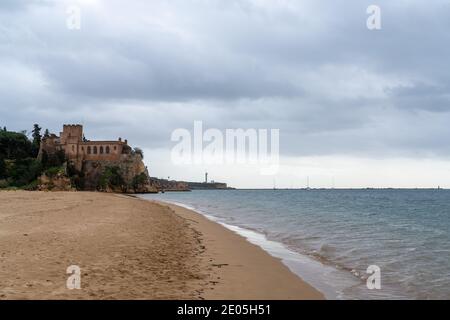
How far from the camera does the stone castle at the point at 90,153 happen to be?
112 m

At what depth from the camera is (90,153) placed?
118 m

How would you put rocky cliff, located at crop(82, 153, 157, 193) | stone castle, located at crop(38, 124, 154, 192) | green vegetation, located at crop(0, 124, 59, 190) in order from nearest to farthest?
green vegetation, located at crop(0, 124, 59, 190) < stone castle, located at crop(38, 124, 154, 192) < rocky cliff, located at crop(82, 153, 157, 193)

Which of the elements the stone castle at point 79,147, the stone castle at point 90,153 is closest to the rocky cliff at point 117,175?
the stone castle at point 90,153

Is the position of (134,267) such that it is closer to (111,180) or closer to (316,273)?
(316,273)

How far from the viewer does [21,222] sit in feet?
66.5

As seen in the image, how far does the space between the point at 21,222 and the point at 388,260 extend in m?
17.5

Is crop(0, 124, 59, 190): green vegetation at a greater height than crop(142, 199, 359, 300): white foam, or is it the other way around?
crop(0, 124, 59, 190): green vegetation

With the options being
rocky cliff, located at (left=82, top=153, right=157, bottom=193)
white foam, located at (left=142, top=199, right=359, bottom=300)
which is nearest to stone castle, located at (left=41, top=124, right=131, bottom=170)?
rocky cliff, located at (left=82, top=153, right=157, bottom=193)

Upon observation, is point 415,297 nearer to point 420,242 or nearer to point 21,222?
point 420,242

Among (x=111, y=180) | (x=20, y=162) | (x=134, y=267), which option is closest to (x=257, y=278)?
(x=134, y=267)

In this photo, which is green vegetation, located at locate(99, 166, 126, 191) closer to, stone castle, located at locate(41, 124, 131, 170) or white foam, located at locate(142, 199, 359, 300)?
stone castle, located at locate(41, 124, 131, 170)

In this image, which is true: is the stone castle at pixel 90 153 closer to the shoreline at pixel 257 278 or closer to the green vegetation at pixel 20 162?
the green vegetation at pixel 20 162

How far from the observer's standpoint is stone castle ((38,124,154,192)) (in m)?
112
